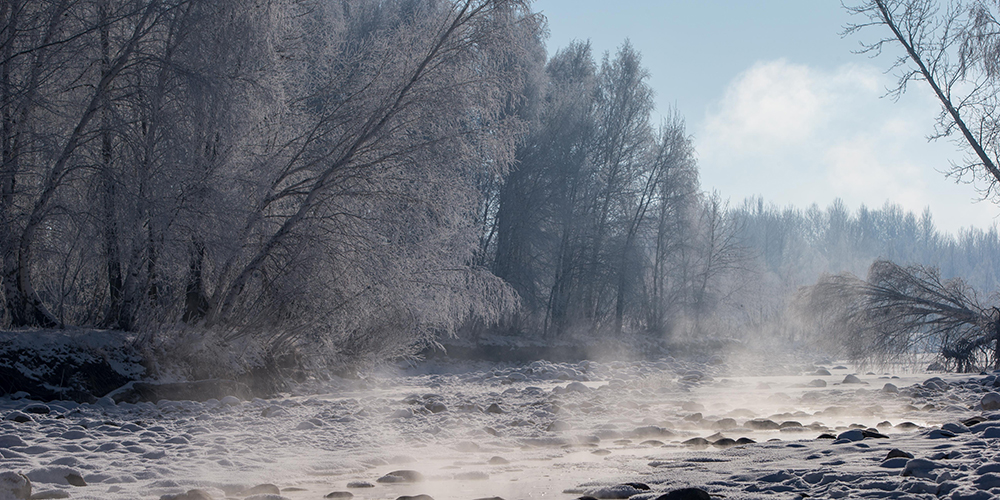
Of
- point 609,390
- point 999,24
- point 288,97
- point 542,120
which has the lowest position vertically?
point 609,390

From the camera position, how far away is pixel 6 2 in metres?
6.79

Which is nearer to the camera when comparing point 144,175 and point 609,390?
point 144,175

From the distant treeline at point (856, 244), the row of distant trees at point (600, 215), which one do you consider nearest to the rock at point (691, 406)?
the row of distant trees at point (600, 215)

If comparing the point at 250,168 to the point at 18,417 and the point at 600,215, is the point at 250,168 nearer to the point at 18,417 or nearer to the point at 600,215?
the point at 18,417

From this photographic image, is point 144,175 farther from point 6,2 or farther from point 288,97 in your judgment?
point 288,97

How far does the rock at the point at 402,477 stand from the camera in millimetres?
3846

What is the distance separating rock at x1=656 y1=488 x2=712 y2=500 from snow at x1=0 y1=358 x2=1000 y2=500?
0.55 ft

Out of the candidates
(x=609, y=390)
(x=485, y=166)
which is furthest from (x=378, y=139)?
(x=609, y=390)

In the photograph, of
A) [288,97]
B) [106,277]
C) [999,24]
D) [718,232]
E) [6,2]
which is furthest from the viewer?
[718,232]

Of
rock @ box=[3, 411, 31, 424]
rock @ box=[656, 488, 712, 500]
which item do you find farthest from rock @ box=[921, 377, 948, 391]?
rock @ box=[3, 411, 31, 424]

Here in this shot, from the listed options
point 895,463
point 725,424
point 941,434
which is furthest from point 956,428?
point 725,424

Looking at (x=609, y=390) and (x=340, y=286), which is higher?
(x=340, y=286)

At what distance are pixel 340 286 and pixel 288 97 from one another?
2.96 m

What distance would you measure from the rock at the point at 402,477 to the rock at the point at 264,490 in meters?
0.60
